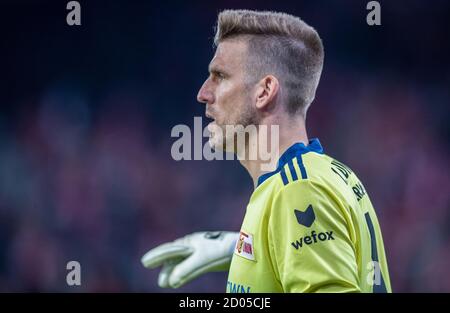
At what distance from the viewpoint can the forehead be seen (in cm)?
217

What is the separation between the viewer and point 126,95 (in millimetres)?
6465

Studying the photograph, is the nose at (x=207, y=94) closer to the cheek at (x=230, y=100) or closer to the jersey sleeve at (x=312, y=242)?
the cheek at (x=230, y=100)

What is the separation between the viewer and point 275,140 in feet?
6.88

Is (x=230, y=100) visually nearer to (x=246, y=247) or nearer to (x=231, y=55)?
(x=231, y=55)

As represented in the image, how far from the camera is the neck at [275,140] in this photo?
6.83 feet

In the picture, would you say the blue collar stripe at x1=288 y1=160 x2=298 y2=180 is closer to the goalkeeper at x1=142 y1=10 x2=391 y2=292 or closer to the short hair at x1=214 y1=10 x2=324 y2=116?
the goalkeeper at x1=142 y1=10 x2=391 y2=292

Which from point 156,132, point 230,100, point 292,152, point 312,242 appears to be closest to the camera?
point 312,242

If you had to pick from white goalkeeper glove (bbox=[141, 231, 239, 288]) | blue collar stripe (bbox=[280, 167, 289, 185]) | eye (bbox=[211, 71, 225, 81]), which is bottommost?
white goalkeeper glove (bbox=[141, 231, 239, 288])

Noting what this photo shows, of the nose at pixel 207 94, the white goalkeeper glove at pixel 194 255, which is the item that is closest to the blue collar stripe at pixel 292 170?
the nose at pixel 207 94

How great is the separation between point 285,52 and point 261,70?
97 millimetres

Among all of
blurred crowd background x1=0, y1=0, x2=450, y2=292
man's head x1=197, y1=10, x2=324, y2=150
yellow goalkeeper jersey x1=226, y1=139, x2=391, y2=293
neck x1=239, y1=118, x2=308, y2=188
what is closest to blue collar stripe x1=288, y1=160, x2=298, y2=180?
yellow goalkeeper jersey x1=226, y1=139, x2=391, y2=293

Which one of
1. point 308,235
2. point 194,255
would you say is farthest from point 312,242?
point 194,255

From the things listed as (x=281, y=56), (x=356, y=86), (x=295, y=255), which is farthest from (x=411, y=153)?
(x=295, y=255)
